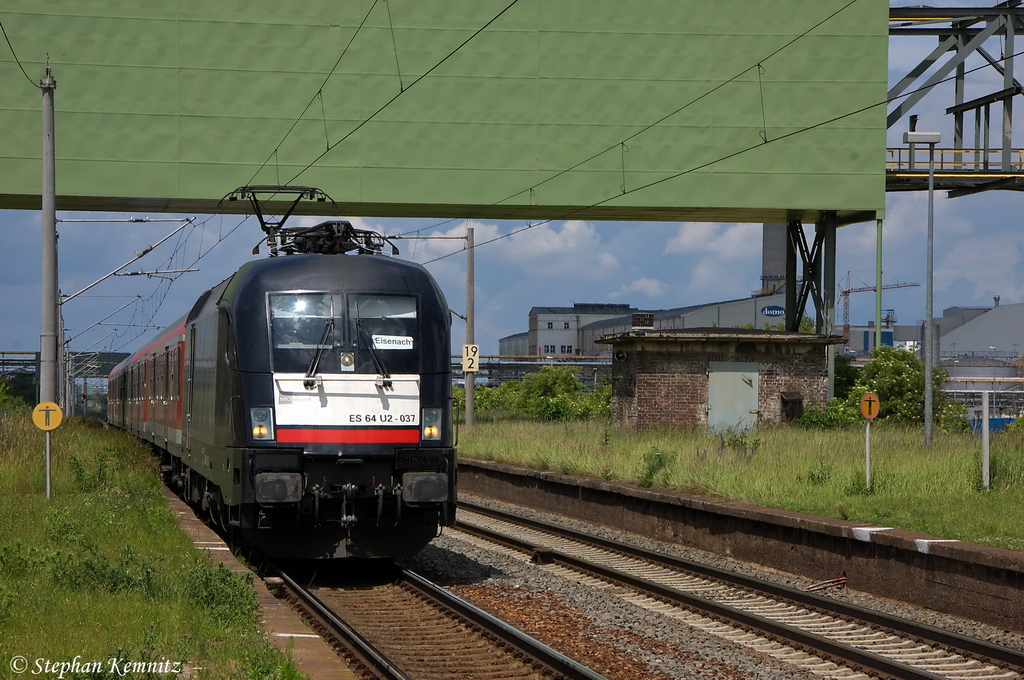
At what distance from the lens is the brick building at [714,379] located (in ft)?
93.5

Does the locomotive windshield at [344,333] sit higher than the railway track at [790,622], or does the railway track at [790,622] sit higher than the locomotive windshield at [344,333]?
the locomotive windshield at [344,333]

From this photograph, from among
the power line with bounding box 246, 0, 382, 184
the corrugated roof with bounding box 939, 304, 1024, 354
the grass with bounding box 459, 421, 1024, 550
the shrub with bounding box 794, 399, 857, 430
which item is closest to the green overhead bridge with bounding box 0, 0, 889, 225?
the power line with bounding box 246, 0, 382, 184

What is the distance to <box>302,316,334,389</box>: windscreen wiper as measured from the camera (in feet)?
36.8

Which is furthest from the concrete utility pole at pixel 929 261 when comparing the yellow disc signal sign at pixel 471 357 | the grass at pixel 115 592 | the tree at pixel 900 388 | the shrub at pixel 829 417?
the grass at pixel 115 592

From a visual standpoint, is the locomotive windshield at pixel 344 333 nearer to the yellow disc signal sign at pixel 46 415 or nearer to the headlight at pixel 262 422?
the headlight at pixel 262 422

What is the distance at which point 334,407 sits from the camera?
36.8ft

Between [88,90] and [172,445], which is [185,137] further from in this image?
[172,445]

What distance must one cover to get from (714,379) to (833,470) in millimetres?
11839

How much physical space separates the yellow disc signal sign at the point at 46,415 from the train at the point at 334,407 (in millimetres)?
3599

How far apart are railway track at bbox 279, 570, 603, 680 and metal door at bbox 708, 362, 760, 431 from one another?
58.9ft

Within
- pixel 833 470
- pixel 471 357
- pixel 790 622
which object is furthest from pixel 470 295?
pixel 790 622

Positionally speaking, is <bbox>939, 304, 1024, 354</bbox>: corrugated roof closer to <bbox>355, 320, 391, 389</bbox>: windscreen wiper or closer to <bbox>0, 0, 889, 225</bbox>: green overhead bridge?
<bbox>0, 0, 889, 225</bbox>: green overhead bridge

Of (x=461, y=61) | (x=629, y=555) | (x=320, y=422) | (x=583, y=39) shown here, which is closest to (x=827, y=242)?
(x=583, y=39)

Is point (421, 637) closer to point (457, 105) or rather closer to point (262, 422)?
point (262, 422)
